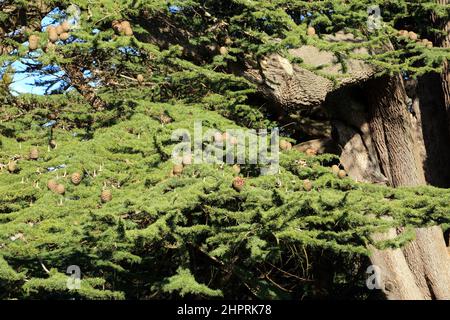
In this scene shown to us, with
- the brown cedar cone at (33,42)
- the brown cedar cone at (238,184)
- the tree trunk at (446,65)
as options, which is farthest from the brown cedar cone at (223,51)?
the tree trunk at (446,65)

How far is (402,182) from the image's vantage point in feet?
24.4

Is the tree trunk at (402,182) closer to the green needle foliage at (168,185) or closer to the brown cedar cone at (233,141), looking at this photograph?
the green needle foliage at (168,185)

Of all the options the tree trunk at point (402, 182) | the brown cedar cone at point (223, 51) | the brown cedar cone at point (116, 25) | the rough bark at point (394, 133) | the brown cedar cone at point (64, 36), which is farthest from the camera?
the rough bark at point (394, 133)

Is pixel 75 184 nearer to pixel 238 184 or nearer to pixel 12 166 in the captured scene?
pixel 12 166

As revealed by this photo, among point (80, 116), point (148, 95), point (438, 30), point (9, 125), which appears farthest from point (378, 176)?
point (9, 125)

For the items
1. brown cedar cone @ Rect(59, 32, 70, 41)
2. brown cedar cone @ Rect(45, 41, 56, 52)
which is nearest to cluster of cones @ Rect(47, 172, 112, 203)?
brown cedar cone @ Rect(45, 41, 56, 52)

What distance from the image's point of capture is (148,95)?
5438mm

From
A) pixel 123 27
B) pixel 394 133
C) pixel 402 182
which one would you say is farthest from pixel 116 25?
pixel 402 182

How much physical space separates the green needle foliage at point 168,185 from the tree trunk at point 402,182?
466 mm

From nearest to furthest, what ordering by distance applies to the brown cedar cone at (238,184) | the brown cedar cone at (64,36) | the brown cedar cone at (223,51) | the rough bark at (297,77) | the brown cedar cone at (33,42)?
1. the brown cedar cone at (238,184)
2. the brown cedar cone at (33,42)
3. the brown cedar cone at (64,36)
4. the brown cedar cone at (223,51)
5. the rough bark at (297,77)

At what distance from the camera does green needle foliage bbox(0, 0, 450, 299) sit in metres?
3.91

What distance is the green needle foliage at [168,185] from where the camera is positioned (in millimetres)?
3914

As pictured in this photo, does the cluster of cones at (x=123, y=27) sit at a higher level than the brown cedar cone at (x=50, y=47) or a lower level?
higher

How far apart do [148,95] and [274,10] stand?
4.62 ft
